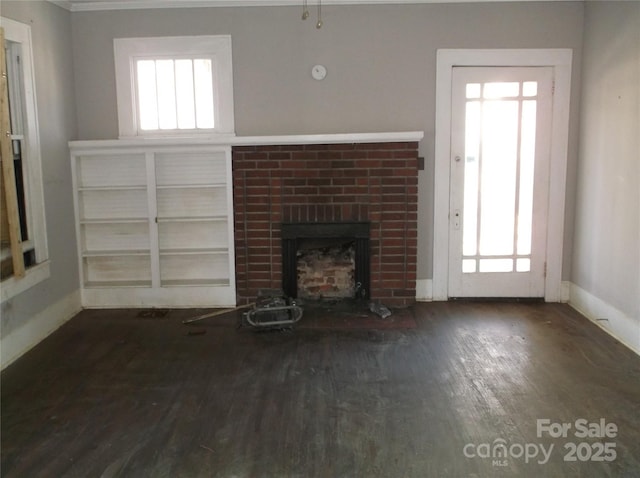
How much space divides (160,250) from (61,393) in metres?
1.90

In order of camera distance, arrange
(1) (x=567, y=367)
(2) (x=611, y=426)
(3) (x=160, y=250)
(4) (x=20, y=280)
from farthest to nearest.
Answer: (3) (x=160, y=250), (4) (x=20, y=280), (1) (x=567, y=367), (2) (x=611, y=426)

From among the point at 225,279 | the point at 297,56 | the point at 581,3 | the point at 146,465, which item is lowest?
the point at 146,465

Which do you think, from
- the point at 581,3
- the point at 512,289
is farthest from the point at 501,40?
the point at 512,289

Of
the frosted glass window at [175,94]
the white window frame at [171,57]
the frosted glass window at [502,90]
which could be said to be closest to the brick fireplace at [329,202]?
the white window frame at [171,57]

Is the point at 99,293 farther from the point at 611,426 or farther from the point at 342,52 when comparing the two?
the point at 611,426

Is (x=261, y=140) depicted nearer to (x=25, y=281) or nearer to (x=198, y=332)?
(x=198, y=332)

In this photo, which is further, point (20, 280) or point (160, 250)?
point (160, 250)

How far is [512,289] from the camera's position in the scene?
5246 millimetres

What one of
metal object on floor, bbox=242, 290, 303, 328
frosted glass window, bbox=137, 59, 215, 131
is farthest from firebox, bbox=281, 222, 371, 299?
frosted glass window, bbox=137, 59, 215, 131

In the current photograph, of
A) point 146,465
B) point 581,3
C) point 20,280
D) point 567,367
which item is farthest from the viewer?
point 581,3

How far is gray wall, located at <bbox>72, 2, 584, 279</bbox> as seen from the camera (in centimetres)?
492

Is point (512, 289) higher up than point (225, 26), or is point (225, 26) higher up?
point (225, 26)

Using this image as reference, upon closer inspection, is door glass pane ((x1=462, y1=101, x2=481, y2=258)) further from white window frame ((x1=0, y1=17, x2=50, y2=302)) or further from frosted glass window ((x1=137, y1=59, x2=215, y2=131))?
white window frame ((x1=0, y1=17, x2=50, y2=302))

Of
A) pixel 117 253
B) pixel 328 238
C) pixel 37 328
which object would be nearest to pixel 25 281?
pixel 37 328
